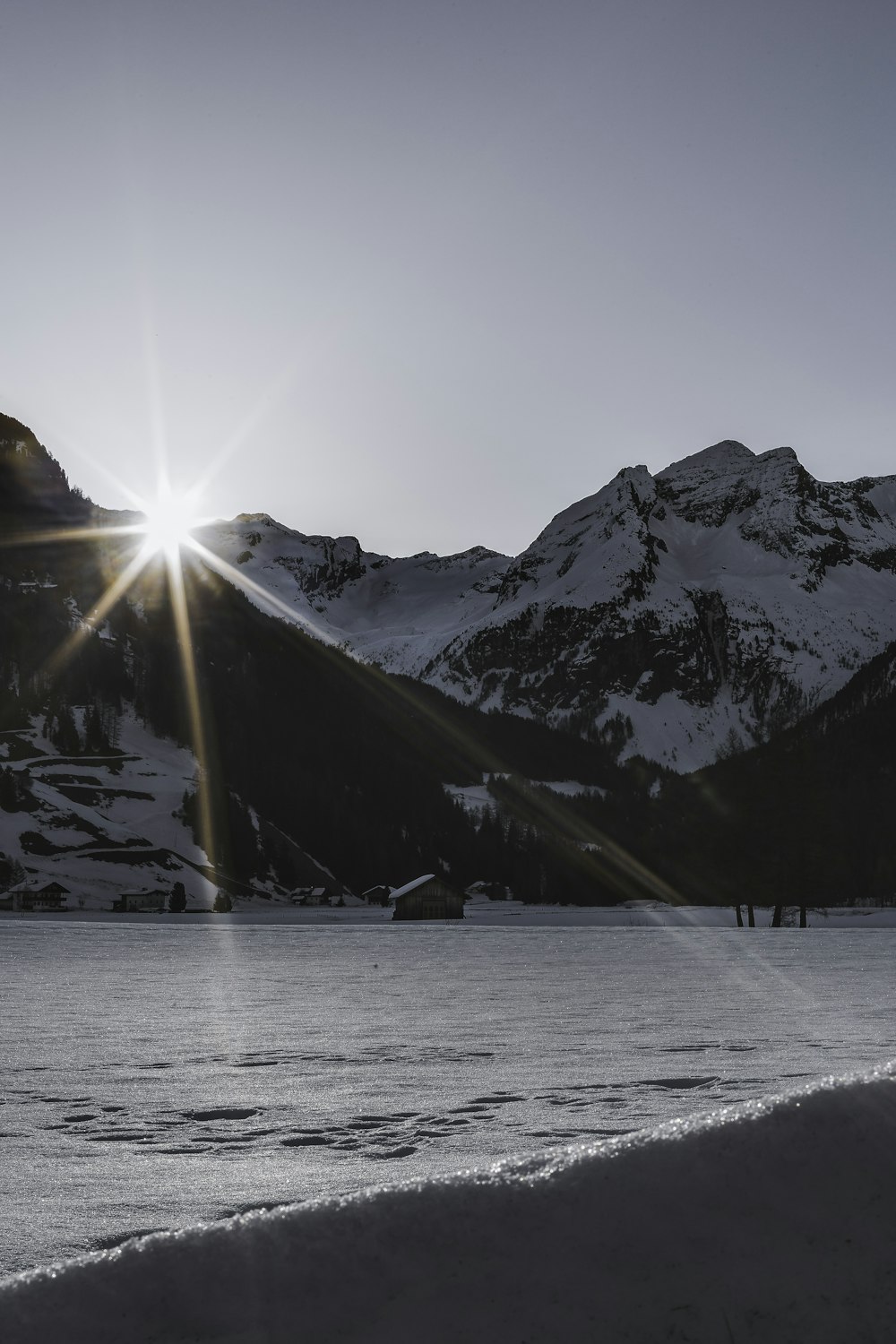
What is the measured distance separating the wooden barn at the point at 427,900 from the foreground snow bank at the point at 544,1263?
9394 centimetres

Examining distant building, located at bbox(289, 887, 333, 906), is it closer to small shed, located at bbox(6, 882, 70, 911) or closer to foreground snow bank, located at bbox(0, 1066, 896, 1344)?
small shed, located at bbox(6, 882, 70, 911)

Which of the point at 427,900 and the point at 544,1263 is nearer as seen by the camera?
the point at 544,1263

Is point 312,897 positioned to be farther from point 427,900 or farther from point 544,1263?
point 544,1263

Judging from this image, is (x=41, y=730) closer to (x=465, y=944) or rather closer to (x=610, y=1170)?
(x=465, y=944)

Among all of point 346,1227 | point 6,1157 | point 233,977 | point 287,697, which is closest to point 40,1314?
point 346,1227

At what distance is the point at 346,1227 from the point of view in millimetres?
3482

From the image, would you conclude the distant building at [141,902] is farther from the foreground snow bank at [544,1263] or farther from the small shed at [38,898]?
the foreground snow bank at [544,1263]

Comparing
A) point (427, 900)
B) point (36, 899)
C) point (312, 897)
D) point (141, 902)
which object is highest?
point (427, 900)

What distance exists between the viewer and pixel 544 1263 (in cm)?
341

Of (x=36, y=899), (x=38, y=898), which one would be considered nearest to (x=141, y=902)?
(x=38, y=898)

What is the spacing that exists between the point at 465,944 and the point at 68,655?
138m

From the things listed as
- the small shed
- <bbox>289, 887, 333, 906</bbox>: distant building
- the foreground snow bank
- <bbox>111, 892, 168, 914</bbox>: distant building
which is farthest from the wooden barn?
the foreground snow bank

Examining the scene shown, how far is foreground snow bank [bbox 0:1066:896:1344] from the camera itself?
3.21 m

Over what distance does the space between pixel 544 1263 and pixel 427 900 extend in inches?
3829
